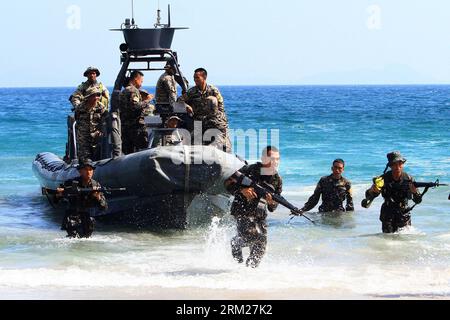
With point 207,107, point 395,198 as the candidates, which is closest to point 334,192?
point 395,198

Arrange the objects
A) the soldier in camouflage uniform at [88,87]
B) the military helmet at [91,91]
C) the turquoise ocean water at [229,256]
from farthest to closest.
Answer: the soldier in camouflage uniform at [88,87] → the military helmet at [91,91] → the turquoise ocean water at [229,256]

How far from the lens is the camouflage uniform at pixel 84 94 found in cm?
1225

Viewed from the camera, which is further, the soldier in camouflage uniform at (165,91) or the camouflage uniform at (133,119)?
the soldier in camouflage uniform at (165,91)

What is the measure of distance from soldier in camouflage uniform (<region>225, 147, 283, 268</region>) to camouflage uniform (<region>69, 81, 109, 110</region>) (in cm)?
415

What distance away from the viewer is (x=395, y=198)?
10320 millimetres

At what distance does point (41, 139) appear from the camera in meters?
30.3

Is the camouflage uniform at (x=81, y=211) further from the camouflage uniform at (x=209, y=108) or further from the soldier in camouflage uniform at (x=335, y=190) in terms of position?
the soldier in camouflage uniform at (x=335, y=190)

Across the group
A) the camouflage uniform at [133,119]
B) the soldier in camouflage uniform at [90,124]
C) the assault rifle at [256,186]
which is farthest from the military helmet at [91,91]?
the assault rifle at [256,186]

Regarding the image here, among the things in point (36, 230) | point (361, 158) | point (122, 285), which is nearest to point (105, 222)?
point (36, 230)

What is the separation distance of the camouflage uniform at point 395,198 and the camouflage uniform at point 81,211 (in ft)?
8.74

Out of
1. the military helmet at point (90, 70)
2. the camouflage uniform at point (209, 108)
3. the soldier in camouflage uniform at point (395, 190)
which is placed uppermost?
the military helmet at point (90, 70)

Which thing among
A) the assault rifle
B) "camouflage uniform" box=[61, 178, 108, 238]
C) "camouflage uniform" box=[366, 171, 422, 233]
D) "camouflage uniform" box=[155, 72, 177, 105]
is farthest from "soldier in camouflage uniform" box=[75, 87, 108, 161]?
the assault rifle

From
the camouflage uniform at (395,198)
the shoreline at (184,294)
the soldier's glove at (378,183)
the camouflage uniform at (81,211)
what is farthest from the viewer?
the camouflage uniform at (395,198)

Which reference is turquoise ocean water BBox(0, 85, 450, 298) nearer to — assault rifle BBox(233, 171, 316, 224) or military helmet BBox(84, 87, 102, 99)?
assault rifle BBox(233, 171, 316, 224)
